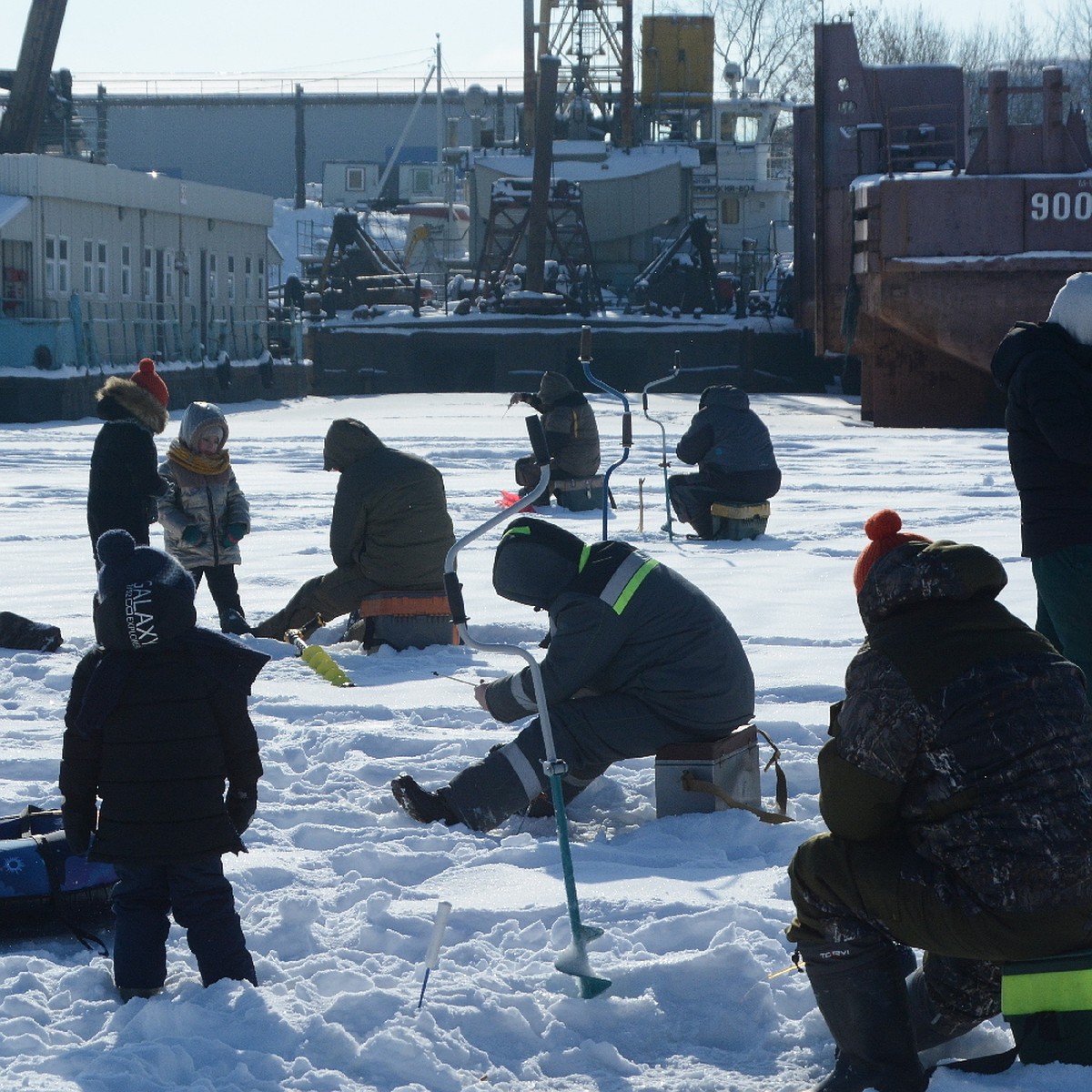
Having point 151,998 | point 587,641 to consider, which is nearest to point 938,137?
point 587,641

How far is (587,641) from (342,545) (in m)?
2.97

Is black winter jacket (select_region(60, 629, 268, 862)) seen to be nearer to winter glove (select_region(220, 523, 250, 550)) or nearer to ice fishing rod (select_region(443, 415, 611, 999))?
ice fishing rod (select_region(443, 415, 611, 999))

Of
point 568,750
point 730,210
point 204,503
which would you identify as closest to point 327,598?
point 204,503

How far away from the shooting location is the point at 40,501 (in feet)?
44.5

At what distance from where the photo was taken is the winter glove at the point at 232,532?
7.75 metres

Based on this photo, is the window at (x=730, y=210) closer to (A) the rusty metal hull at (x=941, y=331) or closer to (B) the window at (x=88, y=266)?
(B) the window at (x=88, y=266)

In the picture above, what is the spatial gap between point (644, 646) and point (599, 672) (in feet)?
0.50

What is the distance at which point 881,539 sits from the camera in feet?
9.32

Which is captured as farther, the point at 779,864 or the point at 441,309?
the point at 441,309

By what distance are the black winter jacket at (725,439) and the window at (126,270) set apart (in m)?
21.0

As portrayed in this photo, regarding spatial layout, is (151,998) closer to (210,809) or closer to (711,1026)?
(210,809)

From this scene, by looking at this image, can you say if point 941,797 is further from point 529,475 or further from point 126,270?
point 126,270

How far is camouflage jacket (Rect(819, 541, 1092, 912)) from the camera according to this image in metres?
2.60

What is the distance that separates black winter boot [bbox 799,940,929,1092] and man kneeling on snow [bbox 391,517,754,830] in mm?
1770
